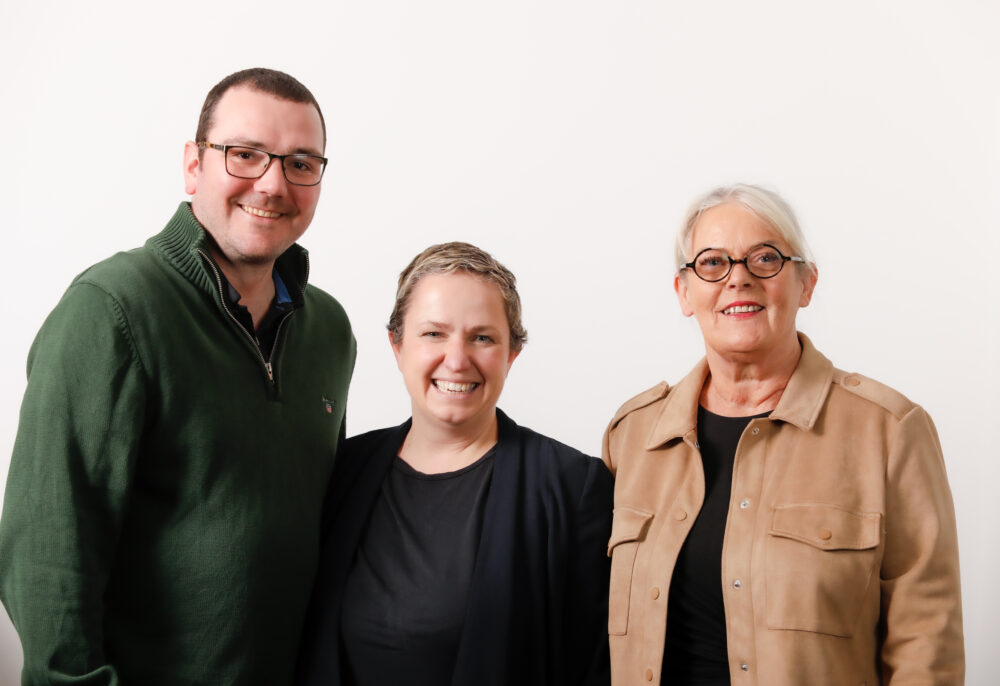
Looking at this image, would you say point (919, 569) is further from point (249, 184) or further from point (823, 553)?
point (249, 184)

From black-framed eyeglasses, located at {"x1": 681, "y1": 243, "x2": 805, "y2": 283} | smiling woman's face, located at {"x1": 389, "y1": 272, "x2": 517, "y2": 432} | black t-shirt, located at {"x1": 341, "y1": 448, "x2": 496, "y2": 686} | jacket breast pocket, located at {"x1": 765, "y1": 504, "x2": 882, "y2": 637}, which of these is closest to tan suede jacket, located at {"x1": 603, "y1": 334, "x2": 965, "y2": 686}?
jacket breast pocket, located at {"x1": 765, "y1": 504, "x2": 882, "y2": 637}

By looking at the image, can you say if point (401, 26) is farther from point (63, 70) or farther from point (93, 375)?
point (93, 375)

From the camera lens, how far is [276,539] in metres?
2.21

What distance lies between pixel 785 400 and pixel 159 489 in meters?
1.43

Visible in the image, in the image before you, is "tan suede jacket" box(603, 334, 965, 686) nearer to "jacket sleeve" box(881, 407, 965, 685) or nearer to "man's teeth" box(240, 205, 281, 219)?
"jacket sleeve" box(881, 407, 965, 685)

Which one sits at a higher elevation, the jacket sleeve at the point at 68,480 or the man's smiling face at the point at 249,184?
the man's smiling face at the point at 249,184

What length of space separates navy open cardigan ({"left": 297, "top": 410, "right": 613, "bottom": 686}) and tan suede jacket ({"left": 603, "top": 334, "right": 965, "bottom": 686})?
0.26ft

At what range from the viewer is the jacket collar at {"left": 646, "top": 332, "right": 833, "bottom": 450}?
2.21 m

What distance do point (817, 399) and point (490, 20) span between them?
8.25 ft

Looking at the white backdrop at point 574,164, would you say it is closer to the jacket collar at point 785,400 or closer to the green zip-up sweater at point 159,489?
the jacket collar at point 785,400

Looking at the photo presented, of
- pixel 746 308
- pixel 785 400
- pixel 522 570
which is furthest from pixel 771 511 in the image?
pixel 522 570

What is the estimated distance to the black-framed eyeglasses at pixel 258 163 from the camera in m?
2.26

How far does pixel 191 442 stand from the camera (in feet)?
6.86

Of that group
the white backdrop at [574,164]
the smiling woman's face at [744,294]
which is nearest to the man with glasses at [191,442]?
the smiling woman's face at [744,294]
